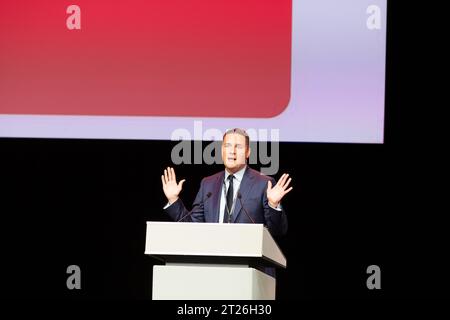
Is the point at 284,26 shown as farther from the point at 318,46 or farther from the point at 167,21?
the point at 167,21

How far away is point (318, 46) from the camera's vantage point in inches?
166

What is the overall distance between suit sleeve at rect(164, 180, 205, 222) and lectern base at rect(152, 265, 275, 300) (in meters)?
0.53

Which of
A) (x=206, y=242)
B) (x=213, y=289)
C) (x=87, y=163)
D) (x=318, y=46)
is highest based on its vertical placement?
(x=318, y=46)

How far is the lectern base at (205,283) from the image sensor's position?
8.90ft

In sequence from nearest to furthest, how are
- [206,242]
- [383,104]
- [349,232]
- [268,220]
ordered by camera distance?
[206,242] → [268,220] → [383,104] → [349,232]

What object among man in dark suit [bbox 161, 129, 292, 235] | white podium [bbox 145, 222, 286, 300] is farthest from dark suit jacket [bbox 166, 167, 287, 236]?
white podium [bbox 145, 222, 286, 300]

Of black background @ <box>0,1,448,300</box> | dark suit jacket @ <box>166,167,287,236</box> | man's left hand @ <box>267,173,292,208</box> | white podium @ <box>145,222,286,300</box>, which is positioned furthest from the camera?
black background @ <box>0,1,448,300</box>

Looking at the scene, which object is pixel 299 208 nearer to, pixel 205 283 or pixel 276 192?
pixel 276 192

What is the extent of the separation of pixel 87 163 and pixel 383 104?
5.82ft

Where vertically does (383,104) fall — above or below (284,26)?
below

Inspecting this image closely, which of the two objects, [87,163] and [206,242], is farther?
[87,163]

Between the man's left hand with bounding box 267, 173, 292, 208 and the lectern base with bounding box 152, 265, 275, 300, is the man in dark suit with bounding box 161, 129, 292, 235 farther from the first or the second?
the lectern base with bounding box 152, 265, 275, 300

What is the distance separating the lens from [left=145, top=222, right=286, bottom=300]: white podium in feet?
8.85

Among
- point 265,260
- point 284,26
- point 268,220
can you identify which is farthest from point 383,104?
point 265,260
